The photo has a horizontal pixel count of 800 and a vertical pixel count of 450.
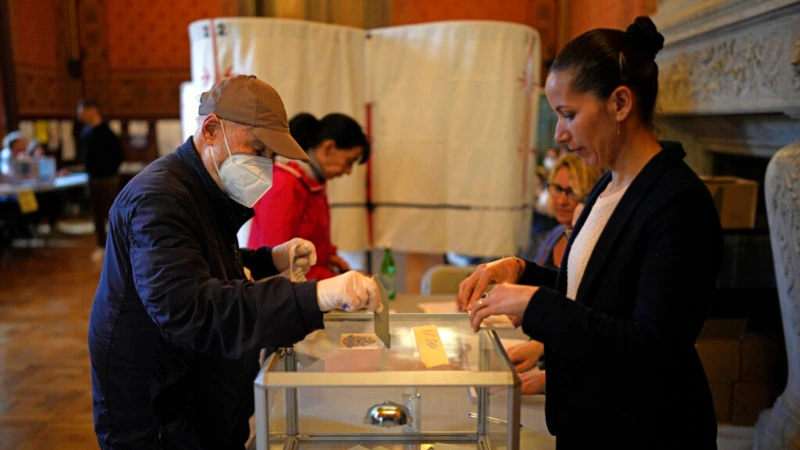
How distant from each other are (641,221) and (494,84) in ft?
7.50

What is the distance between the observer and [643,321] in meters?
1.03

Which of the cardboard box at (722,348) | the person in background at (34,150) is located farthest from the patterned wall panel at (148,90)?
the cardboard box at (722,348)

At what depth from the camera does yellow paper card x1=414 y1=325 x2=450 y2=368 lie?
1.17 meters

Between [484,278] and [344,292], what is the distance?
0.38 metres

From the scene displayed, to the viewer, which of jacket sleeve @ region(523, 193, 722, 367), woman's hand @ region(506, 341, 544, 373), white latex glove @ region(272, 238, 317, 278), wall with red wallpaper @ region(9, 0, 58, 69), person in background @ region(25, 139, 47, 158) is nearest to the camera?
jacket sleeve @ region(523, 193, 722, 367)

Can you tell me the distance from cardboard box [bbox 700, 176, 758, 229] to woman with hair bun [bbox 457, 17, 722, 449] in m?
1.69

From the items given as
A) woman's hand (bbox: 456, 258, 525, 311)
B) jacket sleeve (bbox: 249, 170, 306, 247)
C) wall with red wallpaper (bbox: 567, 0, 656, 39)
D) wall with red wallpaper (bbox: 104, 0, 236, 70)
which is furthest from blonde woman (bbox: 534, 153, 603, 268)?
wall with red wallpaper (bbox: 104, 0, 236, 70)

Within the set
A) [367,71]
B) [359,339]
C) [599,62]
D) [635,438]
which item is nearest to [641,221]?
[599,62]

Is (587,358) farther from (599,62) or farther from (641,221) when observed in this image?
(599,62)

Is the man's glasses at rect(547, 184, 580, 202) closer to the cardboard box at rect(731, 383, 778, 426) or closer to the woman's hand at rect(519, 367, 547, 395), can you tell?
the woman's hand at rect(519, 367, 547, 395)

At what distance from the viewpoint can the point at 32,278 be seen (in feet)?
20.4

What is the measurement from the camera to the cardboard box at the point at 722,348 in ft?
8.97

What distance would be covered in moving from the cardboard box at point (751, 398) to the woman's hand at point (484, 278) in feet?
6.34

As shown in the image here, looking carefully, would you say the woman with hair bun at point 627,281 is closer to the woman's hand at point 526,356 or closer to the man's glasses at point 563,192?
the woman's hand at point 526,356
